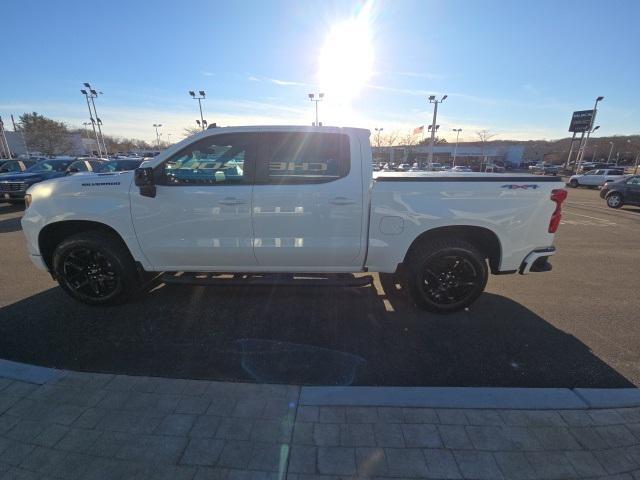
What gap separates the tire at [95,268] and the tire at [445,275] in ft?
10.7

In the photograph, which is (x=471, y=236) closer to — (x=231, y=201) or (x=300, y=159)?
(x=300, y=159)

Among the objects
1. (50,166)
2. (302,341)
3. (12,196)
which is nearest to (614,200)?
(302,341)

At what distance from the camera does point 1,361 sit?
283 centimetres

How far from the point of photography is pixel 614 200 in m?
14.1

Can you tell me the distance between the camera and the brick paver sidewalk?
73.5 inches

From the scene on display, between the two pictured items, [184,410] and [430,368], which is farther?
[430,368]

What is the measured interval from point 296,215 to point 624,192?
55.1ft

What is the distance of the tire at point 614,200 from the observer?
13.9 meters

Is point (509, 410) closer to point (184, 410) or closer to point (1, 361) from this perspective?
point (184, 410)

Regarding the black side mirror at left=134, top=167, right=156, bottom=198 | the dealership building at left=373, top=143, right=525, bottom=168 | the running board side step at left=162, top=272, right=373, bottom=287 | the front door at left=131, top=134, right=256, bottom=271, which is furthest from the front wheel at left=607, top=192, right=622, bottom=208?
the dealership building at left=373, top=143, right=525, bottom=168

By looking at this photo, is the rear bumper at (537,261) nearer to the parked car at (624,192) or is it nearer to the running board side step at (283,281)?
the running board side step at (283,281)

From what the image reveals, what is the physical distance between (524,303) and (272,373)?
3.34 m

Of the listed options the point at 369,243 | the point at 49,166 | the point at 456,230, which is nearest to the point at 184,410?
the point at 369,243

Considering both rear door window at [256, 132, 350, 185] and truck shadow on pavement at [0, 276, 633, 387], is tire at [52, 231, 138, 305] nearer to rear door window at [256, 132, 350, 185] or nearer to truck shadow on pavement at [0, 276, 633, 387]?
truck shadow on pavement at [0, 276, 633, 387]
